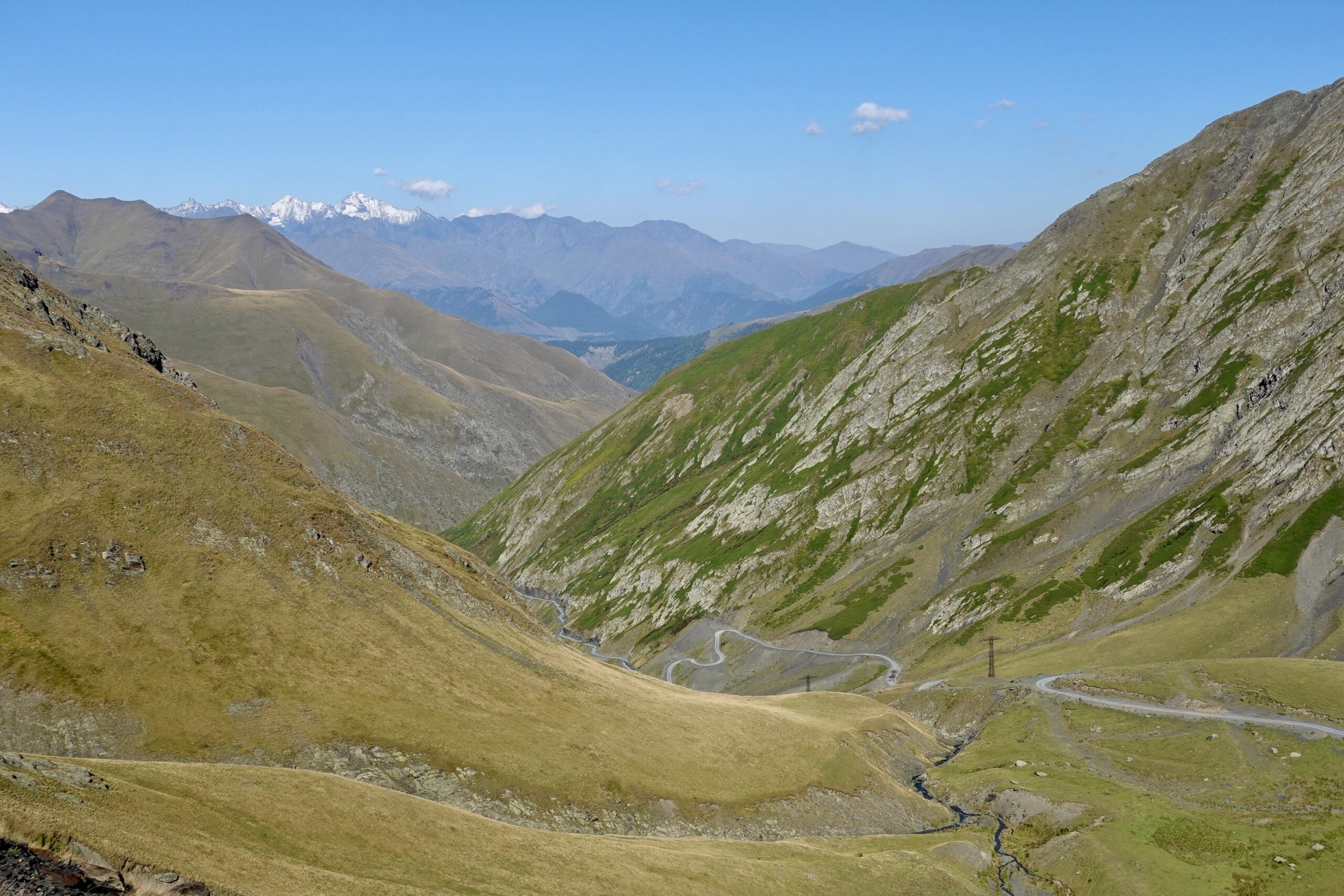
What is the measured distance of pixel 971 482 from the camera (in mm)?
186875

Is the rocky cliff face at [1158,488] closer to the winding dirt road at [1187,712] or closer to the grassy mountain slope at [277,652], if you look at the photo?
the winding dirt road at [1187,712]

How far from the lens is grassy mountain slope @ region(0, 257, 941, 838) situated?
54.9 metres

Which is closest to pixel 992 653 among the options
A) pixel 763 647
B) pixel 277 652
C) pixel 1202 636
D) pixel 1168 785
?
pixel 1202 636

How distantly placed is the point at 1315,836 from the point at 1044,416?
137 meters

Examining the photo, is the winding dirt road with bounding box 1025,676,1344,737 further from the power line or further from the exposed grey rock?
the exposed grey rock

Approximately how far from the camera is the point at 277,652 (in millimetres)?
62250

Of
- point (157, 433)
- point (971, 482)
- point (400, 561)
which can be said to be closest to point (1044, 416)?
point (971, 482)

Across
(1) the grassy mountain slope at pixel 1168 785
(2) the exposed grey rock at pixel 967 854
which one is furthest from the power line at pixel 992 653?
(2) the exposed grey rock at pixel 967 854

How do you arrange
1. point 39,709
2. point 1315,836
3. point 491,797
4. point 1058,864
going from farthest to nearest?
point 1058,864
point 1315,836
point 491,797
point 39,709

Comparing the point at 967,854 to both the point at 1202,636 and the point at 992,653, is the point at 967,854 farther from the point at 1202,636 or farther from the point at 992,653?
→ the point at 1202,636

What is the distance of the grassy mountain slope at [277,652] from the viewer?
54906mm

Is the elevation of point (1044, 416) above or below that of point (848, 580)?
above

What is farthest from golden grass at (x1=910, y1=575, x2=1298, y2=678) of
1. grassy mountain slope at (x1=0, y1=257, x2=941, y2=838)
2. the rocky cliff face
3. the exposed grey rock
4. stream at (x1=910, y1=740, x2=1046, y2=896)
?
the exposed grey rock

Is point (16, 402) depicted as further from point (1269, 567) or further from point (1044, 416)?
point (1044, 416)
